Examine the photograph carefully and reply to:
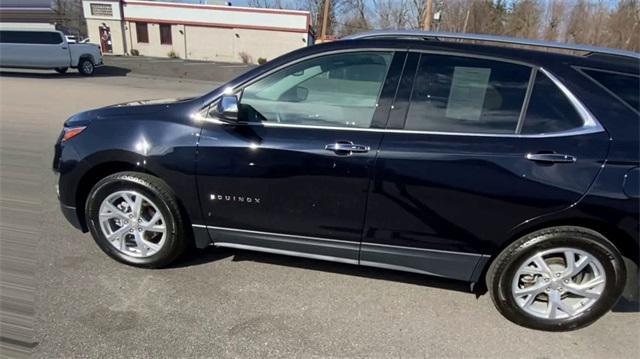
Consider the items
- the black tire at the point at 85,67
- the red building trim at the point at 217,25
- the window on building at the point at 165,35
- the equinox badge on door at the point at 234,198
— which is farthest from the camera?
the window on building at the point at 165,35

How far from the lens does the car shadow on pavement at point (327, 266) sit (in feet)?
10.1

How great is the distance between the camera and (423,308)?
278cm

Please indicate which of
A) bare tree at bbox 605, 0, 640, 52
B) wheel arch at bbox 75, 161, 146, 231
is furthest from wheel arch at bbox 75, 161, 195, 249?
bare tree at bbox 605, 0, 640, 52

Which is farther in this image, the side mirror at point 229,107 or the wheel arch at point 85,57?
the wheel arch at point 85,57

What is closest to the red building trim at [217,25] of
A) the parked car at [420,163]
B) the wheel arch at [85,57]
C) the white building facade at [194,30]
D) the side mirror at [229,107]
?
the white building facade at [194,30]

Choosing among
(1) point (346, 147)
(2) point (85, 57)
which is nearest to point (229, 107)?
(1) point (346, 147)

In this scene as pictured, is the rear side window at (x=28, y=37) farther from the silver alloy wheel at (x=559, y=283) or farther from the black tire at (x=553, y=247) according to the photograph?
the silver alloy wheel at (x=559, y=283)

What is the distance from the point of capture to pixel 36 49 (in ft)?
57.3

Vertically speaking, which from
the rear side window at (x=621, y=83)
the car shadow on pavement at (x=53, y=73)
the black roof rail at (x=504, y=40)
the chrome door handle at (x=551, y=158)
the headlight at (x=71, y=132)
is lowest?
the car shadow on pavement at (x=53, y=73)

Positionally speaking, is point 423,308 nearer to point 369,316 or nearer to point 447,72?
point 369,316

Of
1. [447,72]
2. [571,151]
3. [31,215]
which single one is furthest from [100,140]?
[571,151]

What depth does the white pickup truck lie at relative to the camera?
57.0 feet

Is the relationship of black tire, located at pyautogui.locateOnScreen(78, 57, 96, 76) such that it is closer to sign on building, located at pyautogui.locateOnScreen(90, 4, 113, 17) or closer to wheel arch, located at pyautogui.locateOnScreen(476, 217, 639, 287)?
sign on building, located at pyautogui.locateOnScreen(90, 4, 113, 17)

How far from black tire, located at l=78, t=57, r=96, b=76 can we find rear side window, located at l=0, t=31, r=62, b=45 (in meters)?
1.39
